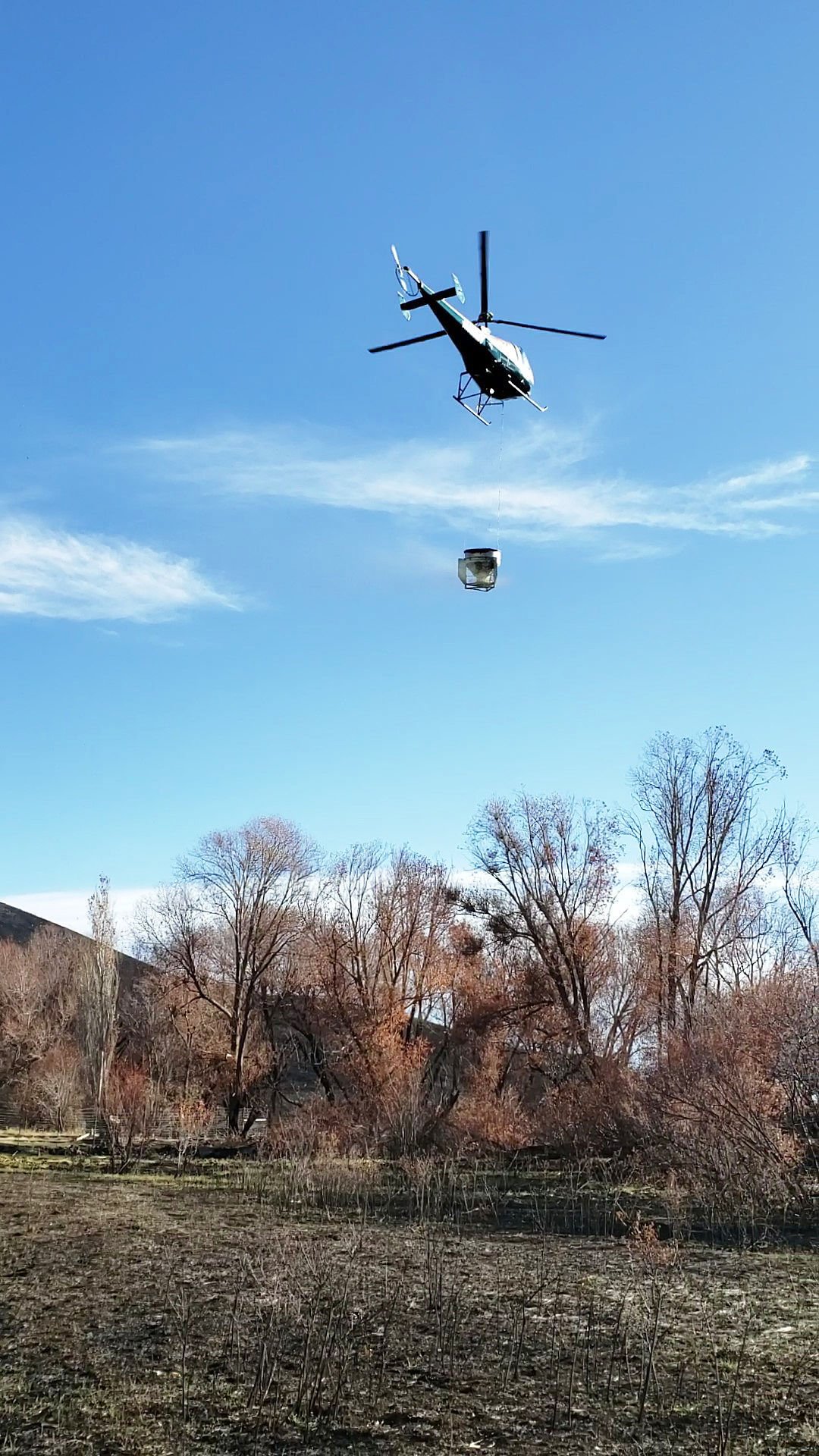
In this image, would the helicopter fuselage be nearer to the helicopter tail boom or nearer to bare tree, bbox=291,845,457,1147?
the helicopter tail boom

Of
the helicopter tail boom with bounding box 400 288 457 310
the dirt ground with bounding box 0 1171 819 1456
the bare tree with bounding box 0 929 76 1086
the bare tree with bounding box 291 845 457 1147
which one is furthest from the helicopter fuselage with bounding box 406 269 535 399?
the bare tree with bounding box 0 929 76 1086

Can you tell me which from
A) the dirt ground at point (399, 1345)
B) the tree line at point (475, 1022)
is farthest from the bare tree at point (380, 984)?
the dirt ground at point (399, 1345)

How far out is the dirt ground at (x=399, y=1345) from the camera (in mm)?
6770

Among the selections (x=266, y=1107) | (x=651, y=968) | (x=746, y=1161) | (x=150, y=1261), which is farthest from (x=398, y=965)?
(x=150, y=1261)

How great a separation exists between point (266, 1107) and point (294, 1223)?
2242cm

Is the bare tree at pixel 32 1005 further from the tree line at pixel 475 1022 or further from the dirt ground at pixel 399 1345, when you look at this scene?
the dirt ground at pixel 399 1345

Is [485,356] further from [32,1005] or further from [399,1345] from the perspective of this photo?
[32,1005]

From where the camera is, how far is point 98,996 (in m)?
35.2

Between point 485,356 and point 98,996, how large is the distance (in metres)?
28.4

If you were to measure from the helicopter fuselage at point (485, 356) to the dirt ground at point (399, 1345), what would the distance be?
8.35 m

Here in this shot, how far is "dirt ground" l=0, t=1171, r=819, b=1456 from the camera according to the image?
6770mm

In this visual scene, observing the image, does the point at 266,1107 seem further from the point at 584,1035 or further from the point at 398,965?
the point at 584,1035

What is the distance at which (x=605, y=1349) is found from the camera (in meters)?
8.55

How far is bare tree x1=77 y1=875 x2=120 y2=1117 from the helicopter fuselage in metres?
25.7
